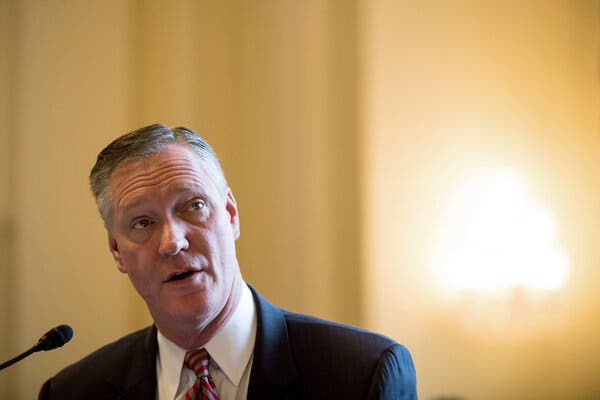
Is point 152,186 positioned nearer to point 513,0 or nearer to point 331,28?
point 331,28

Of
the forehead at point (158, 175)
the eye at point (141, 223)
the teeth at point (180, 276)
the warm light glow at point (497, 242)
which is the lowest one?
the warm light glow at point (497, 242)

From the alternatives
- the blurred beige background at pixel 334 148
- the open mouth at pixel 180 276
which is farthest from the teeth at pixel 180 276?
the blurred beige background at pixel 334 148

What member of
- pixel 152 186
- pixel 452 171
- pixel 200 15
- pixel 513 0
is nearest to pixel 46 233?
pixel 200 15

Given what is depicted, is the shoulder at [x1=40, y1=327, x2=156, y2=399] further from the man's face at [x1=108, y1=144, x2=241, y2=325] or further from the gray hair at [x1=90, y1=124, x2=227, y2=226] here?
the gray hair at [x1=90, y1=124, x2=227, y2=226]

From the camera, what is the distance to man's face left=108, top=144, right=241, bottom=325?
1.34 meters

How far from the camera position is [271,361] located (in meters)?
1.42

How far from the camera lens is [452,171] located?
2982 millimetres

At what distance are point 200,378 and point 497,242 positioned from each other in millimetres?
1912

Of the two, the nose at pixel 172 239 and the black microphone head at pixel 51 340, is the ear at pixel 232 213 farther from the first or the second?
the black microphone head at pixel 51 340

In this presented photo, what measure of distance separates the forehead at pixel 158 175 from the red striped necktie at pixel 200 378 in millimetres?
353

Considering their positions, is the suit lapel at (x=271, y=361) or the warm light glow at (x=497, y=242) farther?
the warm light glow at (x=497, y=242)

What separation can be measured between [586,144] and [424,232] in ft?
2.77

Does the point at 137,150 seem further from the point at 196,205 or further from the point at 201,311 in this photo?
Answer: the point at 201,311

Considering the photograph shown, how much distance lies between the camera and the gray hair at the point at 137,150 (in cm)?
143
